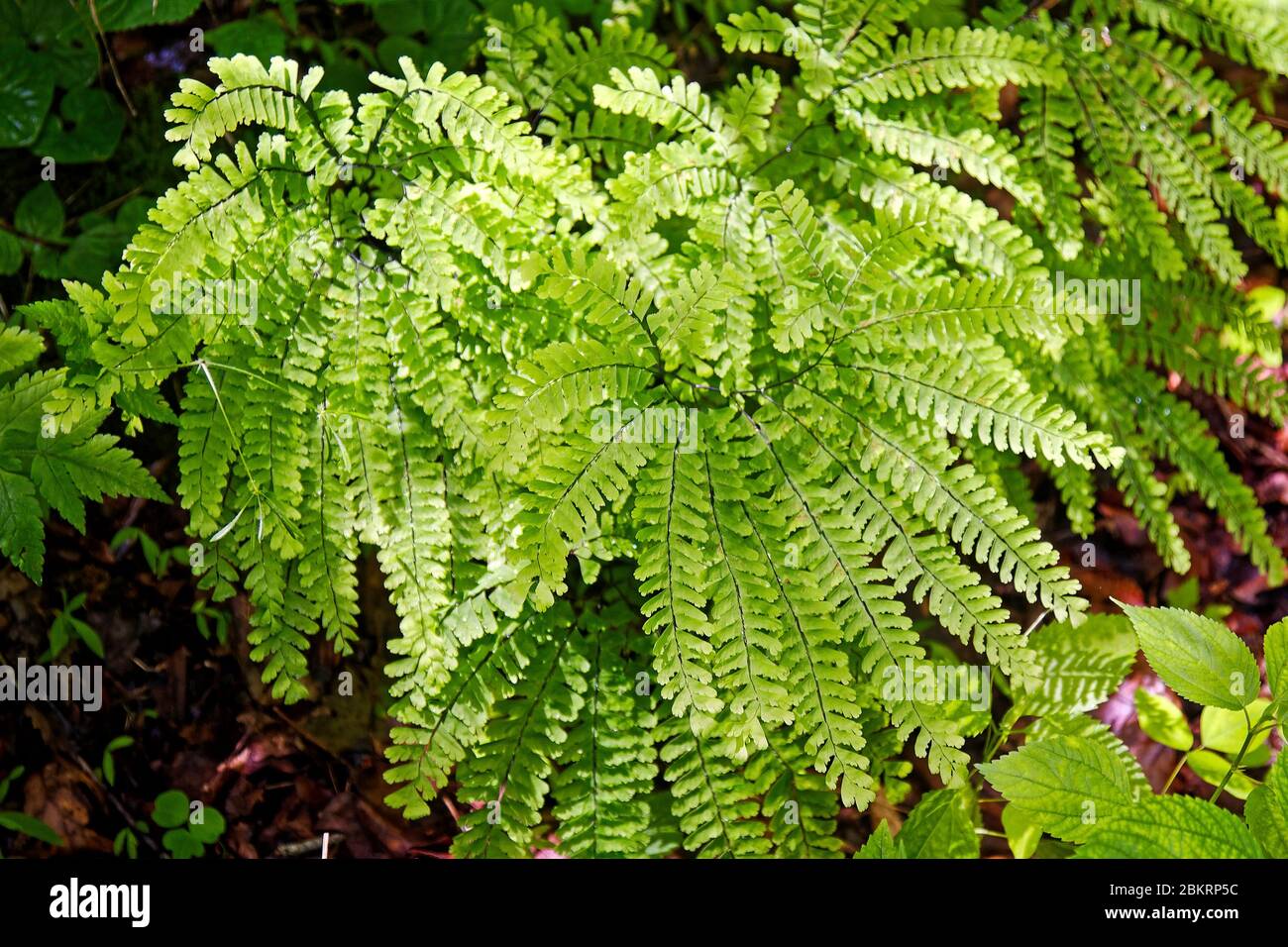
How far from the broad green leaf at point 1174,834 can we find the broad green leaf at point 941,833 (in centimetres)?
35

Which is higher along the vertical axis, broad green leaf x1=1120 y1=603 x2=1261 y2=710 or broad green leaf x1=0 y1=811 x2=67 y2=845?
broad green leaf x1=1120 y1=603 x2=1261 y2=710

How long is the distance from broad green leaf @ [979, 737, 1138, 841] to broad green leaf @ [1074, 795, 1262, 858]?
0.51 ft

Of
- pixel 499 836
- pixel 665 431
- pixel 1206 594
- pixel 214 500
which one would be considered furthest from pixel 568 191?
pixel 1206 594

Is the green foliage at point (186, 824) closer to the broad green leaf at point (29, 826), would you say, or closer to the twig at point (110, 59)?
the broad green leaf at point (29, 826)

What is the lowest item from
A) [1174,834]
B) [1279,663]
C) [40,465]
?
[1174,834]

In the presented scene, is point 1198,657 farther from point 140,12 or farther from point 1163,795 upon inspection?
point 140,12

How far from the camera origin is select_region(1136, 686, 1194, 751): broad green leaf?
295 cm

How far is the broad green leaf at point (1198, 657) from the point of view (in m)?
1.96

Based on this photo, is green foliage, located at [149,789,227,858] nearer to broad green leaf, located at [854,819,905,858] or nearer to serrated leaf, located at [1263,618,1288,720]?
broad green leaf, located at [854,819,905,858]

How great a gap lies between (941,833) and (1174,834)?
505mm

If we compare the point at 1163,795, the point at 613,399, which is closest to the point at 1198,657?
the point at 1163,795

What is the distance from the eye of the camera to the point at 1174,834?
1.85 metres

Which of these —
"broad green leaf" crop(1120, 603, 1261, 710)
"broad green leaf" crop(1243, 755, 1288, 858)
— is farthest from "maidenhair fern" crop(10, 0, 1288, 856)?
"broad green leaf" crop(1243, 755, 1288, 858)

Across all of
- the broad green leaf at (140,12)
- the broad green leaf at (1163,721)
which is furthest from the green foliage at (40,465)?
the broad green leaf at (1163,721)
